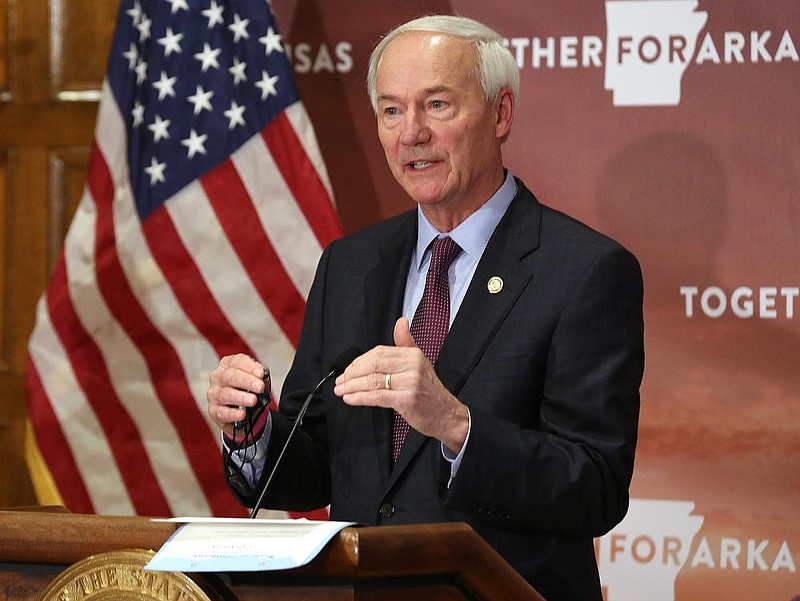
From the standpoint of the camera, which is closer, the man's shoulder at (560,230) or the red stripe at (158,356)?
the man's shoulder at (560,230)

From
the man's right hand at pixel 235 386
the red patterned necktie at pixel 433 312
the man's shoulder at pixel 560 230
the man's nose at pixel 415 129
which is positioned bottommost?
the man's right hand at pixel 235 386

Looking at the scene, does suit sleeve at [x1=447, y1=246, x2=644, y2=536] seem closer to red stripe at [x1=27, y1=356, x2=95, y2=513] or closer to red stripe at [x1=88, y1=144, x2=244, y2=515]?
red stripe at [x1=88, y1=144, x2=244, y2=515]

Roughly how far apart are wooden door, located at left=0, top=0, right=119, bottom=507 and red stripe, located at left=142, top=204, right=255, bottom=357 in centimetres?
59

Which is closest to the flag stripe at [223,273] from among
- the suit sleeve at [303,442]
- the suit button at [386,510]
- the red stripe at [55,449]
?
the red stripe at [55,449]

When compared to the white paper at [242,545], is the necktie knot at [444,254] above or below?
above

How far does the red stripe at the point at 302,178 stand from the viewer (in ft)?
11.4

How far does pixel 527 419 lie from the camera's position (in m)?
2.00

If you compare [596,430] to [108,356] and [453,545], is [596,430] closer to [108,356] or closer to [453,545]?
[453,545]

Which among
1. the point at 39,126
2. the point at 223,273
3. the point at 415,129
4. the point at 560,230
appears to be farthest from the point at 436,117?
the point at 39,126

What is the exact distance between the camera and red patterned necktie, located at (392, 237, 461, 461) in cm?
208

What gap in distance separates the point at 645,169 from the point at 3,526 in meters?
2.39

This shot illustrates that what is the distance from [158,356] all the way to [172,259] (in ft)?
1.03

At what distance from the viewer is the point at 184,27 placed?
142 inches

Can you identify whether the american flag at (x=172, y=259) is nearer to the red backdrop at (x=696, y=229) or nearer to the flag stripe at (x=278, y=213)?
the flag stripe at (x=278, y=213)
